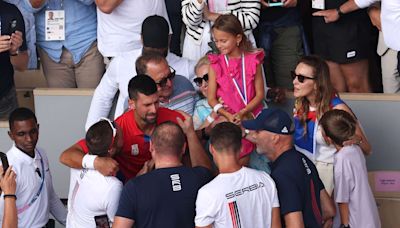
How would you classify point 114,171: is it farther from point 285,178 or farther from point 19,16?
point 19,16

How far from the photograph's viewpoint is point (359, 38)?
648 centimetres

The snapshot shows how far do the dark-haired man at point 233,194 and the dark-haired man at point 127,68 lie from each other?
1.31m

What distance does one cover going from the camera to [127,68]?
5691mm

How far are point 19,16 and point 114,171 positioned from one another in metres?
2.20

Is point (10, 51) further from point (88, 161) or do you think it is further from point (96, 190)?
point (96, 190)

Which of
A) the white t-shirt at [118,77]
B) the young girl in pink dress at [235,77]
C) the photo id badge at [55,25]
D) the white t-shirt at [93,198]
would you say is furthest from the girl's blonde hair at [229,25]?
the photo id badge at [55,25]

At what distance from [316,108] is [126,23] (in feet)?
5.76

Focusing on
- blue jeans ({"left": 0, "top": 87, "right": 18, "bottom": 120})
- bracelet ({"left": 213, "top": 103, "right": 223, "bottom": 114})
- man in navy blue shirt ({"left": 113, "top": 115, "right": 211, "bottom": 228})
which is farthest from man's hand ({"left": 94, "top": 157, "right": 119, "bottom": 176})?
blue jeans ({"left": 0, "top": 87, "right": 18, "bottom": 120})

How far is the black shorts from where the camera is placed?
6.45 metres

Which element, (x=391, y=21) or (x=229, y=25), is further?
(x=391, y=21)

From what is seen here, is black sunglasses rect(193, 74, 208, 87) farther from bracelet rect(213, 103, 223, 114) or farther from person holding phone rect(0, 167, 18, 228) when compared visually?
person holding phone rect(0, 167, 18, 228)

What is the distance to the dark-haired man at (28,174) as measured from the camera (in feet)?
16.1

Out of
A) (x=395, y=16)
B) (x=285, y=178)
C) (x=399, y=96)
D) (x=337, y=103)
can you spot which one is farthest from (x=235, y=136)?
(x=399, y=96)

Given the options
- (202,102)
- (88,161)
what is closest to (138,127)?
(88,161)
